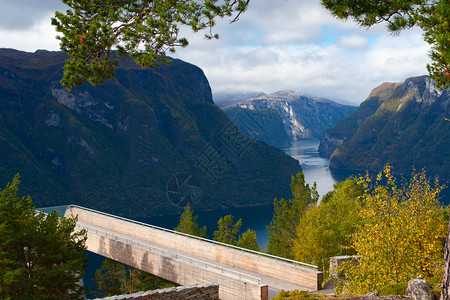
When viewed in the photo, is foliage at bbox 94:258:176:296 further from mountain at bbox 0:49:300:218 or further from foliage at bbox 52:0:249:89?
mountain at bbox 0:49:300:218

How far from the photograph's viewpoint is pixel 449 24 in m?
9.07

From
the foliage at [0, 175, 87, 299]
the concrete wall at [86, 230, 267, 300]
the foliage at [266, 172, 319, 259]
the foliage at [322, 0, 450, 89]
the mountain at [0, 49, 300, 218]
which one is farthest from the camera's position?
the mountain at [0, 49, 300, 218]

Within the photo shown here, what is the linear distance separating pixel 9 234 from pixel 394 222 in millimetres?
15861

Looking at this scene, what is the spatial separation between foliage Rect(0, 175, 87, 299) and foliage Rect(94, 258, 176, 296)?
13223 millimetres

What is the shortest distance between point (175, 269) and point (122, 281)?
1218 centimetres

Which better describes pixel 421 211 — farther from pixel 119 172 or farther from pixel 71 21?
pixel 119 172

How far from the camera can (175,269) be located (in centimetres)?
2544

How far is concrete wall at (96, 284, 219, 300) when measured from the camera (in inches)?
515

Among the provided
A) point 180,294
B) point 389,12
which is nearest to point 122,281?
point 180,294

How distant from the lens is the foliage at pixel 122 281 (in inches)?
1292

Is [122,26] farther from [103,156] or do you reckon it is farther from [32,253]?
[103,156]

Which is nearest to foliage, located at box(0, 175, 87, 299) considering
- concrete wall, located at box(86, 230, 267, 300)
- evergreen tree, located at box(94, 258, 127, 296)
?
concrete wall, located at box(86, 230, 267, 300)

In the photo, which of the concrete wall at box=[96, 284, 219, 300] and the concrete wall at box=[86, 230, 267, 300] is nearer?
the concrete wall at box=[96, 284, 219, 300]

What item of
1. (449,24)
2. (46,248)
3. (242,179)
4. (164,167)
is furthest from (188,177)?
(449,24)
